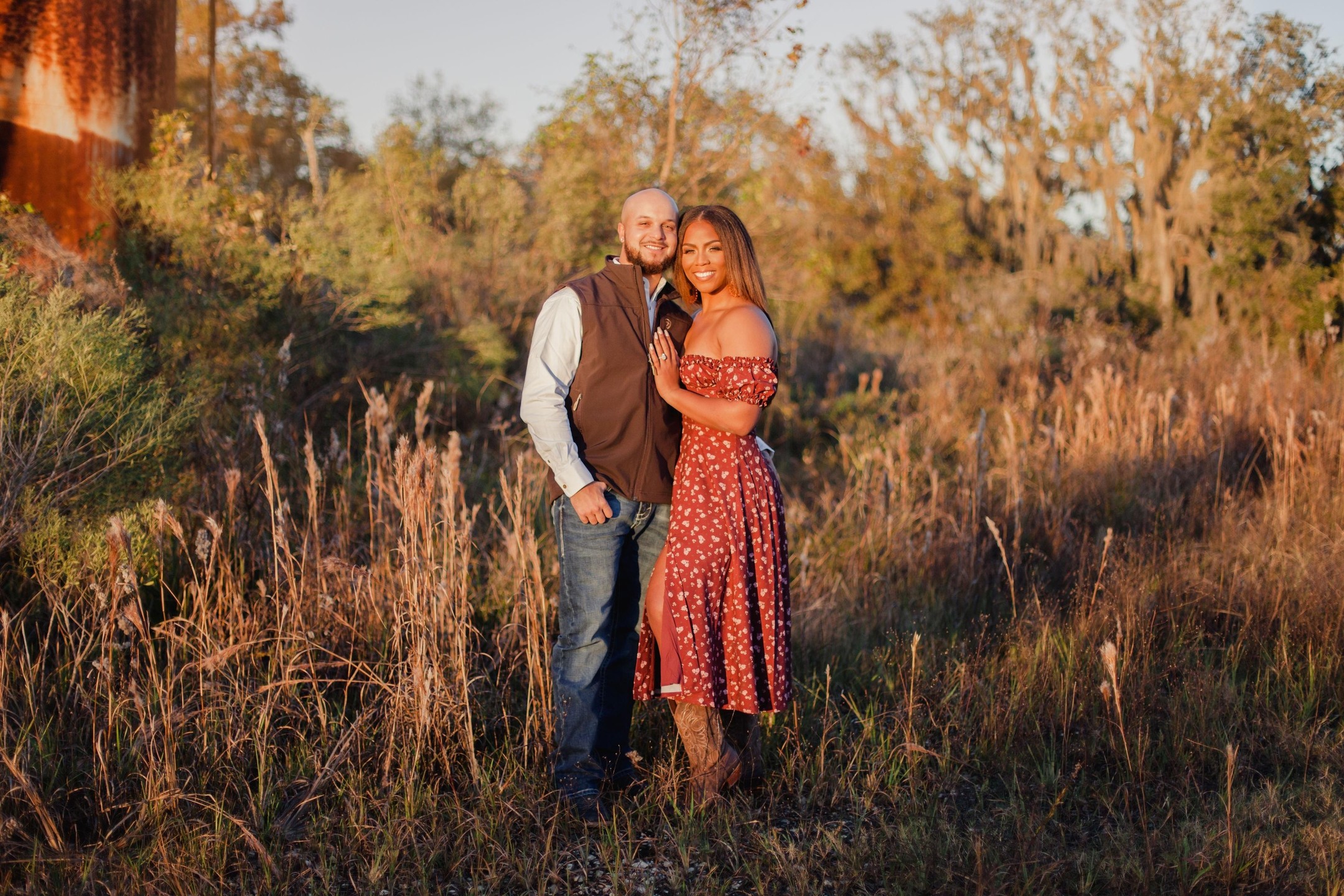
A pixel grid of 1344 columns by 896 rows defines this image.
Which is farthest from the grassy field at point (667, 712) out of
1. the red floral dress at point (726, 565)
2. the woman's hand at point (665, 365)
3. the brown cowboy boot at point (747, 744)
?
the woman's hand at point (665, 365)

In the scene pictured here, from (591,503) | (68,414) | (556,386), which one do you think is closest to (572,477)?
(591,503)

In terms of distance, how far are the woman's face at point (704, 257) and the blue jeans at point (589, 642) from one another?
761mm

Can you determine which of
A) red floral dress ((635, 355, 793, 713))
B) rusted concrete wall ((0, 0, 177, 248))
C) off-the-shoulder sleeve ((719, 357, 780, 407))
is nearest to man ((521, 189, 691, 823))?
red floral dress ((635, 355, 793, 713))

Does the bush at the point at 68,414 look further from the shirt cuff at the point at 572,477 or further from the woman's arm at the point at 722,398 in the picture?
the woman's arm at the point at 722,398

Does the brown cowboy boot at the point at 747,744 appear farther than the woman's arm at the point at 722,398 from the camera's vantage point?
Yes

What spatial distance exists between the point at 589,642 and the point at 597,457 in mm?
593

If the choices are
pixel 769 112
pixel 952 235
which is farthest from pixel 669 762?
pixel 952 235

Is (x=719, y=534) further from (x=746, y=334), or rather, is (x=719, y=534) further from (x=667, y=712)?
(x=667, y=712)

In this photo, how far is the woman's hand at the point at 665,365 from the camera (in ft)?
10.5

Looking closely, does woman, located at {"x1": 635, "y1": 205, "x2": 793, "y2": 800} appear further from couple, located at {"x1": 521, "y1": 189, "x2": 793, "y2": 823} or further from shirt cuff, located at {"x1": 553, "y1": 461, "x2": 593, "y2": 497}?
shirt cuff, located at {"x1": 553, "y1": 461, "x2": 593, "y2": 497}

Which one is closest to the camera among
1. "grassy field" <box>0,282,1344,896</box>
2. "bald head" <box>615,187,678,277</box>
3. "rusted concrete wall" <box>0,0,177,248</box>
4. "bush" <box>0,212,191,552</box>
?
"grassy field" <box>0,282,1344,896</box>

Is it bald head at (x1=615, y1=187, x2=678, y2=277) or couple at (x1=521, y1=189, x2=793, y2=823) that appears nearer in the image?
couple at (x1=521, y1=189, x2=793, y2=823)

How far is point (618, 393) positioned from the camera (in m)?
3.25

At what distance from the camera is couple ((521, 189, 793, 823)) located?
3.16 meters
